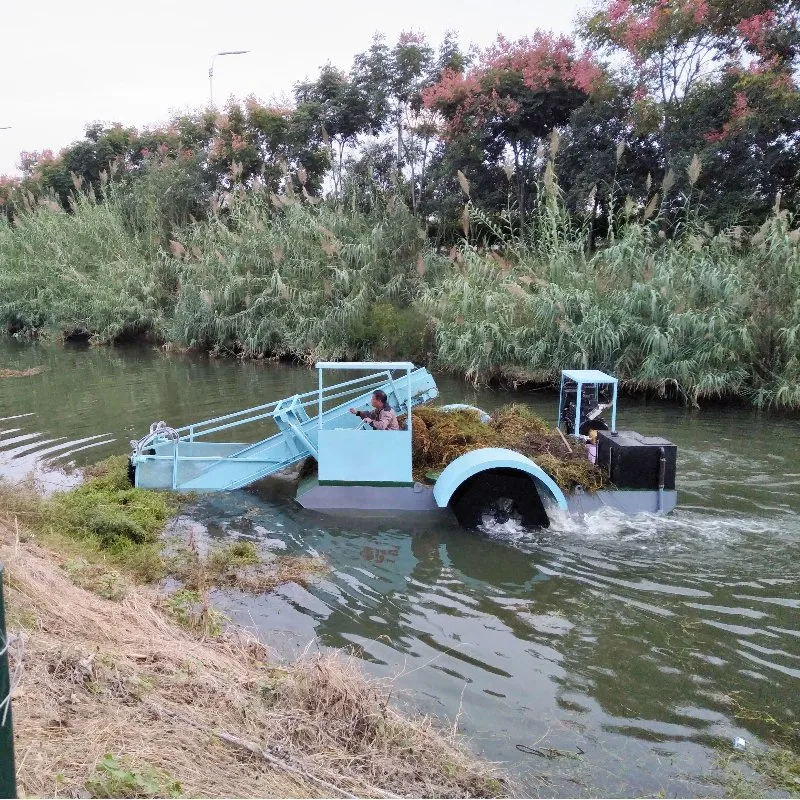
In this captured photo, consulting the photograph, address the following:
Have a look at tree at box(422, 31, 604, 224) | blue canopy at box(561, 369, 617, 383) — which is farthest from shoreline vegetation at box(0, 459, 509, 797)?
tree at box(422, 31, 604, 224)

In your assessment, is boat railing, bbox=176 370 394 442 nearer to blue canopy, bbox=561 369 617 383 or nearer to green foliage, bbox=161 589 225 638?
blue canopy, bbox=561 369 617 383

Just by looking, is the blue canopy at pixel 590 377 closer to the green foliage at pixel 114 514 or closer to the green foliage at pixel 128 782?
the green foliage at pixel 114 514

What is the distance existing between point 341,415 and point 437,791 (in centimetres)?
627

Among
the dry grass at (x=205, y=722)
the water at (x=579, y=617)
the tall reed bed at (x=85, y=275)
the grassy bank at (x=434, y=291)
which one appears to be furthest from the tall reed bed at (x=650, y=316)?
the tall reed bed at (x=85, y=275)

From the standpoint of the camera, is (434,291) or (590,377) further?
(434,291)

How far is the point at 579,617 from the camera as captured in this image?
5.77m

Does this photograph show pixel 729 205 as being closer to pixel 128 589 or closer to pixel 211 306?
pixel 211 306

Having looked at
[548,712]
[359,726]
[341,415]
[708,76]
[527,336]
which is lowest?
[548,712]

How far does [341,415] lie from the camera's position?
9.34m

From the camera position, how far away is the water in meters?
4.23

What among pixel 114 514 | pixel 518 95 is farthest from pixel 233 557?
pixel 518 95

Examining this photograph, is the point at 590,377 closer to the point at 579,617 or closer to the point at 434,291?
the point at 579,617

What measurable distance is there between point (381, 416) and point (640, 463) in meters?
2.96

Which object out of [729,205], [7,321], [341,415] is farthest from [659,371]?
[7,321]
